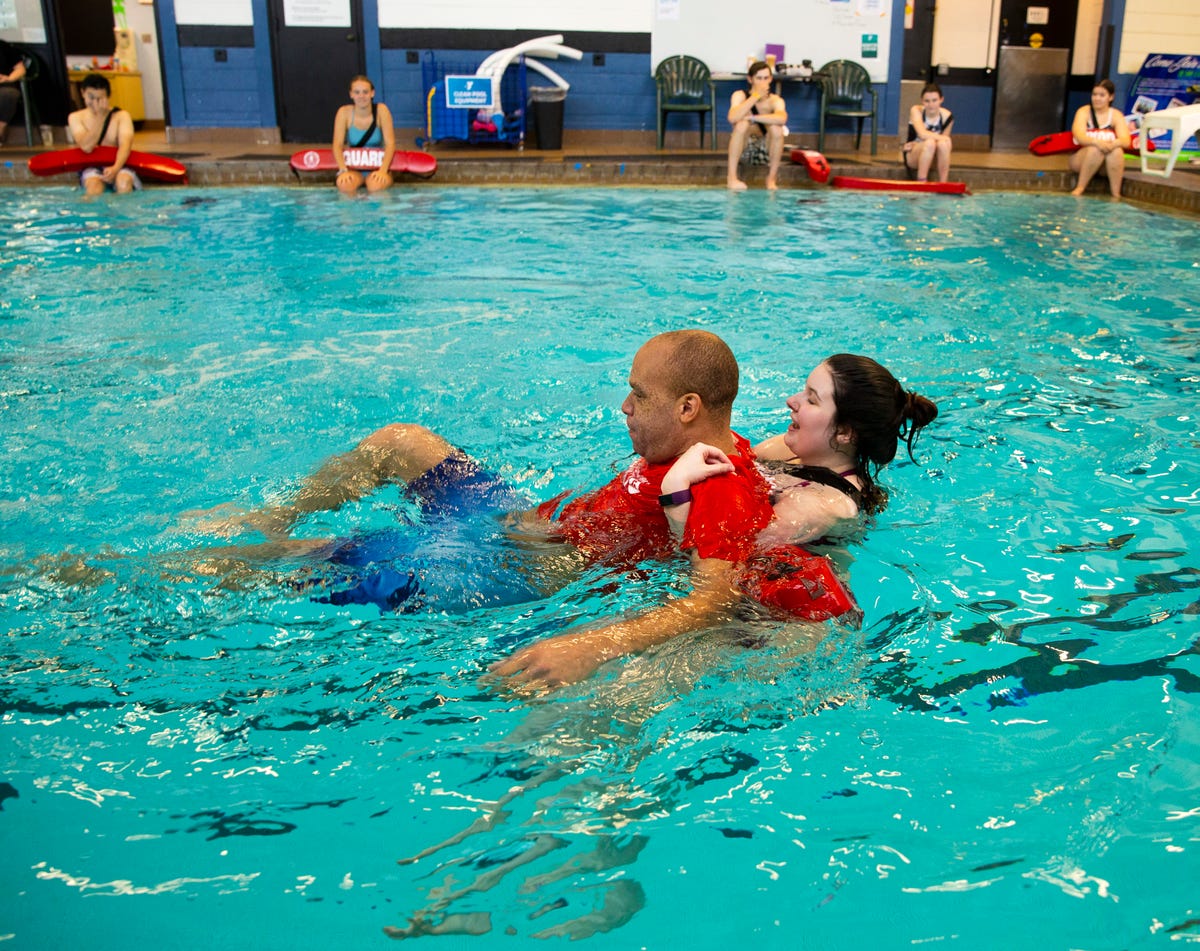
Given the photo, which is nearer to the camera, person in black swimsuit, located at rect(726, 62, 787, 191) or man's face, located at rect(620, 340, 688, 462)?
man's face, located at rect(620, 340, 688, 462)

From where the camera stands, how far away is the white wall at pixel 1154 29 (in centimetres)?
1755

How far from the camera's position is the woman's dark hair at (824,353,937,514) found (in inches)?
132

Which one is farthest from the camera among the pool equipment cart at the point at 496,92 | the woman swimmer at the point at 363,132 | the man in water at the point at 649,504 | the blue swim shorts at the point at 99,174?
the pool equipment cart at the point at 496,92

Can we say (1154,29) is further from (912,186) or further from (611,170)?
(611,170)

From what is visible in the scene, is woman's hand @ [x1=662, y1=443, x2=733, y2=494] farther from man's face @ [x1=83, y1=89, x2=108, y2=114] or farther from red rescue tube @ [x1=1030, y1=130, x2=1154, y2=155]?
red rescue tube @ [x1=1030, y1=130, x2=1154, y2=155]

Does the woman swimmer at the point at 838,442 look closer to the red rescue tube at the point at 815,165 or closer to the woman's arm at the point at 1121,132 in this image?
the red rescue tube at the point at 815,165

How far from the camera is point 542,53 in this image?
686 inches

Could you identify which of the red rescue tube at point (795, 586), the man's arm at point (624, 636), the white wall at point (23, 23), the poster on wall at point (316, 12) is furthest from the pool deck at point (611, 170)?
the man's arm at point (624, 636)

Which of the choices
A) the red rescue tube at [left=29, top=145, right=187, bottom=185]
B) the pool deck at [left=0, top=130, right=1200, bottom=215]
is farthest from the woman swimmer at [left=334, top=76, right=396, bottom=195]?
the red rescue tube at [left=29, top=145, right=187, bottom=185]

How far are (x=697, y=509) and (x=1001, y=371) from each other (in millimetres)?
4092

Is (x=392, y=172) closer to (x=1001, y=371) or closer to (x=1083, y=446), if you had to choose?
(x=1001, y=371)

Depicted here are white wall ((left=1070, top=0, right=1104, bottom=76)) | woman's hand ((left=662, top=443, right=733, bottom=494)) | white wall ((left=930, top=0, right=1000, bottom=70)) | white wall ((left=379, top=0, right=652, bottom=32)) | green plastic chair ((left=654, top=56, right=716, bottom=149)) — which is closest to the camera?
woman's hand ((left=662, top=443, right=733, bottom=494))

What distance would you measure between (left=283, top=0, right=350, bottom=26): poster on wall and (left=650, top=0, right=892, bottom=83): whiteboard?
16.4 feet

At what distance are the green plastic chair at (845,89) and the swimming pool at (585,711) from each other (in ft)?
41.5
